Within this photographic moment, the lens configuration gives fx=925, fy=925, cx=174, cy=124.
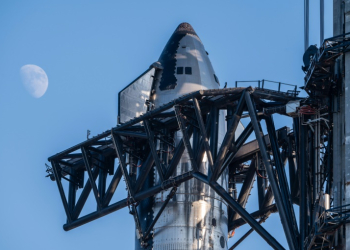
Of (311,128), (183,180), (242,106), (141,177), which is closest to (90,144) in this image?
(141,177)

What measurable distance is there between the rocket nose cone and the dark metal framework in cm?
708

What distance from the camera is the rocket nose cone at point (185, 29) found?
205 feet

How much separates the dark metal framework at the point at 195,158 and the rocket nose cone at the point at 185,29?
23.2 feet

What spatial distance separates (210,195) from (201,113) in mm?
4984

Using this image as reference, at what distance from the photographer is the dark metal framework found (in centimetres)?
4988

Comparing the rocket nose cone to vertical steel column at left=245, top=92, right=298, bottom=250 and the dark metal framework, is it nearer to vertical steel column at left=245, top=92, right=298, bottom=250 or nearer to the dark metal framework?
the dark metal framework

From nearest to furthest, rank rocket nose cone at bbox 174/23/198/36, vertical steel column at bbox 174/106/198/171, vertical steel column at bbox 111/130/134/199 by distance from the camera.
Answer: vertical steel column at bbox 174/106/198/171 → vertical steel column at bbox 111/130/134/199 → rocket nose cone at bbox 174/23/198/36

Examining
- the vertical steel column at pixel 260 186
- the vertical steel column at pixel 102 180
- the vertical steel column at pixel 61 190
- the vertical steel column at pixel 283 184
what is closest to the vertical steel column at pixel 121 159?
the vertical steel column at pixel 102 180

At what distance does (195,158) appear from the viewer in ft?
176

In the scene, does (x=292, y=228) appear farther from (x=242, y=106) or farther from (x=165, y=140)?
(x=165, y=140)

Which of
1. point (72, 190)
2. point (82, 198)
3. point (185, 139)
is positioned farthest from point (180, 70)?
point (72, 190)

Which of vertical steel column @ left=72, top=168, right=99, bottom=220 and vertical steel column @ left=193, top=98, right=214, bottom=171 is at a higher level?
vertical steel column @ left=193, top=98, right=214, bottom=171

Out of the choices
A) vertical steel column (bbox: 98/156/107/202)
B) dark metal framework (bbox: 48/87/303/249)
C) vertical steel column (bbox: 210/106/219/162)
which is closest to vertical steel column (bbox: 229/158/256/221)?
dark metal framework (bbox: 48/87/303/249)

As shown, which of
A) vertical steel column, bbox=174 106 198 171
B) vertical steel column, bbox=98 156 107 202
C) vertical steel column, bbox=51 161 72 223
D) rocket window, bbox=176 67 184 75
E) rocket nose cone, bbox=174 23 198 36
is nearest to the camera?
vertical steel column, bbox=174 106 198 171
